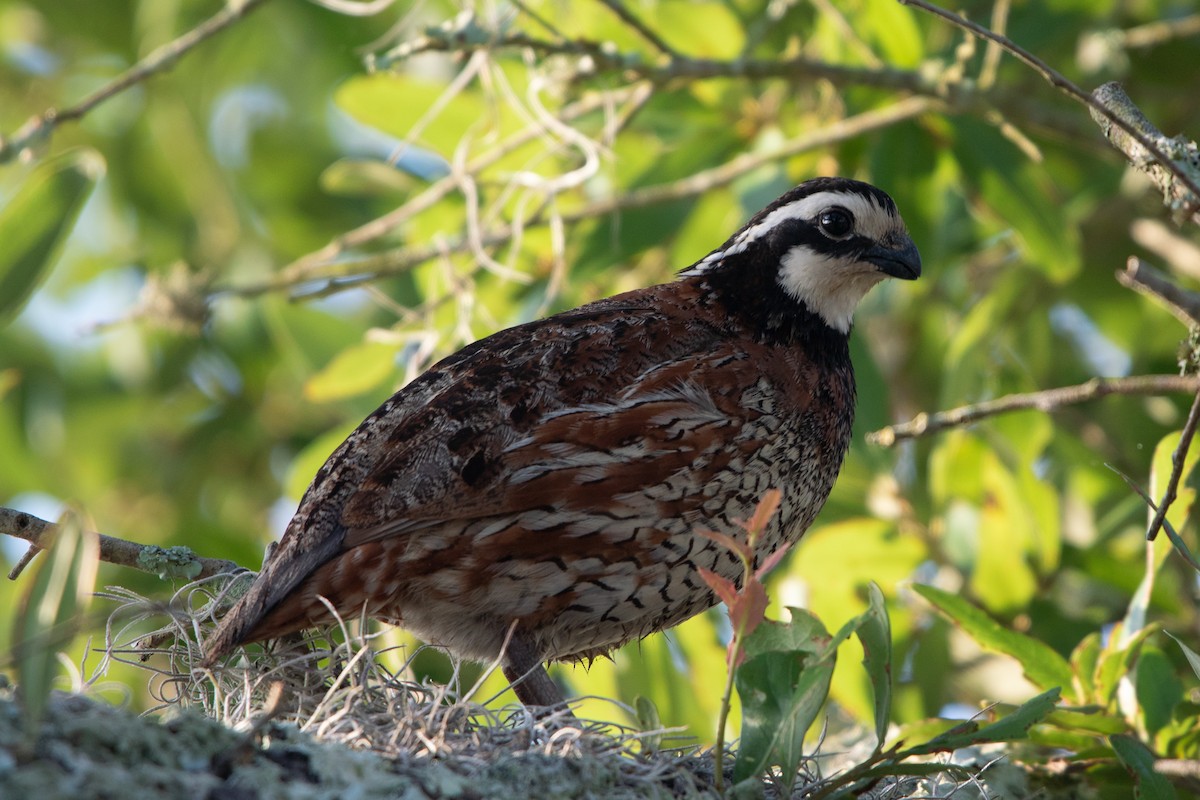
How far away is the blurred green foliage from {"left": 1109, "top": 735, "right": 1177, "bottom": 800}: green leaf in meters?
0.39

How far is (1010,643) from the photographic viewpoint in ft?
12.3

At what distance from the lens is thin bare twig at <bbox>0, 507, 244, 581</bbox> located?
3307 millimetres

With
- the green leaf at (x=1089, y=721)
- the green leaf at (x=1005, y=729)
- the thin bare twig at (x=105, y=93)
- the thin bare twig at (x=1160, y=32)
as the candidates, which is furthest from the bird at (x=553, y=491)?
the thin bare twig at (x=1160, y=32)

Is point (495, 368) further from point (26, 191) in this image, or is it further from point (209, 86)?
point (209, 86)

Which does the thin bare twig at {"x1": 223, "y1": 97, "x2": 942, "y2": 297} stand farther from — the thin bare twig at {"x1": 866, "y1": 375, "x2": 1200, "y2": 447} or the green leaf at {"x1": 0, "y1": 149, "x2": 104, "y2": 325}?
the thin bare twig at {"x1": 866, "y1": 375, "x2": 1200, "y2": 447}

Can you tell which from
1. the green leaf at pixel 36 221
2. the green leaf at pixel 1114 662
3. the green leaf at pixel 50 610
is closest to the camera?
the green leaf at pixel 50 610

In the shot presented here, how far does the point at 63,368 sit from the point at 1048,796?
512 centimetres

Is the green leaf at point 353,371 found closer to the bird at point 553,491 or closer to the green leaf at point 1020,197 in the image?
the bird at point 553,491

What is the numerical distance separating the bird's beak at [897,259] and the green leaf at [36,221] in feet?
8.05

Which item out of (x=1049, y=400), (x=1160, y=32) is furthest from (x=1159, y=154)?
(x=1160, y=32)

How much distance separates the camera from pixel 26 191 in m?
4.37

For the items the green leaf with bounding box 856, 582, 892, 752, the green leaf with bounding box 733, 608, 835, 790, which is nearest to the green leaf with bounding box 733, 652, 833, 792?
the green leaf with bounding box 733, 608, 835, 790

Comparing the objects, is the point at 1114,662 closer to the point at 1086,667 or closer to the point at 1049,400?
the point at 1086,667

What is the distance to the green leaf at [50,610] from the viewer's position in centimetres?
212
